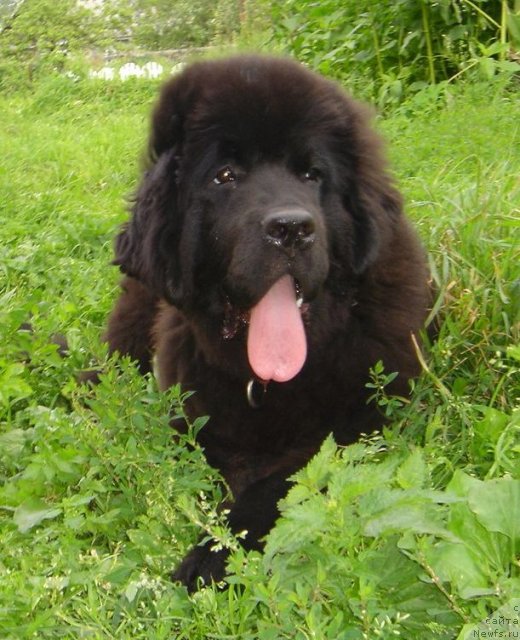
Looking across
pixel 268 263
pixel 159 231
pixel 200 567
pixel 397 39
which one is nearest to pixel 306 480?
pixel 200 567

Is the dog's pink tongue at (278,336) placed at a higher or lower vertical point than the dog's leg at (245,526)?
higher

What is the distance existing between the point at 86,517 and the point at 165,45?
1472 cm

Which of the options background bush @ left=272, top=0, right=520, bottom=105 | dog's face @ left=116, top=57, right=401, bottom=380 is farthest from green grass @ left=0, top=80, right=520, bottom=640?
background bush @ left=272, top=0, right=520, bottom=105

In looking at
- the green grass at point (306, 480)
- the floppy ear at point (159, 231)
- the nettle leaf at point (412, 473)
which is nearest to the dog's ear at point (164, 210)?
the floppy ear at point (159, 231)

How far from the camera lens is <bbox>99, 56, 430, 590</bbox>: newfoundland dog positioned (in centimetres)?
244

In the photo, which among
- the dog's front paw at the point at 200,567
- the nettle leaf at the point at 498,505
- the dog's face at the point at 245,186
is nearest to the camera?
the nettle leaf at the point at 498,505

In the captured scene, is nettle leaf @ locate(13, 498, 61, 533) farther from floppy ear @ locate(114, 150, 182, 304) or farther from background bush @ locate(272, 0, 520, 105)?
background bush @ locate(272, 0, 520, 105)

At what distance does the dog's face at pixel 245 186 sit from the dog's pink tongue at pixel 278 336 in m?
0.03

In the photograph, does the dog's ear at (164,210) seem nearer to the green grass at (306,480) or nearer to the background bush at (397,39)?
the green grass at (306,480)

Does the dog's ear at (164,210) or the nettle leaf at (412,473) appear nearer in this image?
the nettle leaf at (412,473)

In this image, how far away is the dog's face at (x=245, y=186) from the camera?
7.97ft

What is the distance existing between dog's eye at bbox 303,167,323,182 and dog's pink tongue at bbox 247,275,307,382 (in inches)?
11.6

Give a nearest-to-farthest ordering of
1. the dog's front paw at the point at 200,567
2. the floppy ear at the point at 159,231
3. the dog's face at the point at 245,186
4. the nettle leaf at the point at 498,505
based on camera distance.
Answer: the nettle leaf at the point at 498,505 < the dog's front paw at the point at 200,567 < the dog's face at the point at 245,186 < the floppy ear at the point at 159,231

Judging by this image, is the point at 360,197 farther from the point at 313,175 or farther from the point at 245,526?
the point at 245,526
